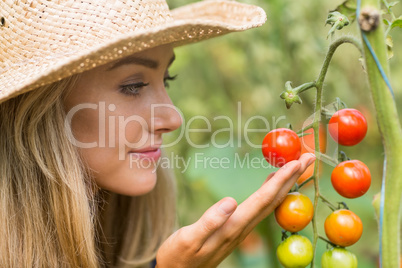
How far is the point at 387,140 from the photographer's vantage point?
20.0 inches

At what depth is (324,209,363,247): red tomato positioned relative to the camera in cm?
68

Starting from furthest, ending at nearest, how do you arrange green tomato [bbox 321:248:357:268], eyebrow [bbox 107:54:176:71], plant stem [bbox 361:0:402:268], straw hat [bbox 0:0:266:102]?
eyebrow [bbox 107:54:176:71], straw hat [bbox 0:0:266:102], green tomato [bbox 321:248:357:268], plant stem [bbox 361:0:402:268]

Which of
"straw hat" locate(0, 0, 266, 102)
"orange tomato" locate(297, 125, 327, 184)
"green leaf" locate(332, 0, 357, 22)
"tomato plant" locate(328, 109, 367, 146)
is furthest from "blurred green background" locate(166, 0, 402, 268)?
"straw hat" locate(0, 0, 266, 102)

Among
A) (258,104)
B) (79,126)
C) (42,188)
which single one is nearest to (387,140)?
(79,126)

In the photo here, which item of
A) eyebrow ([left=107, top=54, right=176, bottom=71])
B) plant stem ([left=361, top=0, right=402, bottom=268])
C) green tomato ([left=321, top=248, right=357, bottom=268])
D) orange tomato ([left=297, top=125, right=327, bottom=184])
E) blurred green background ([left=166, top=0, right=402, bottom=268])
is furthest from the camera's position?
blurred green background ([left=166, top=0, right=402, bottom=268])

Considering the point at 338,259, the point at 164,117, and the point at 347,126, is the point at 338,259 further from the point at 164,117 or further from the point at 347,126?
the point at 164,117

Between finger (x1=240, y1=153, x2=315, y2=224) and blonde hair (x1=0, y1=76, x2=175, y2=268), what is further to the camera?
blonde hair (x1=0, y1=76, x2=175, y2=268)

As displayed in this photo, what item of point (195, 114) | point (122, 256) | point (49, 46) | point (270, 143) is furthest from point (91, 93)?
point (195, 114)

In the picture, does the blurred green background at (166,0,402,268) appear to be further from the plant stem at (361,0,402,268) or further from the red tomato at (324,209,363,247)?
the plant stem at (361,0,402,268)

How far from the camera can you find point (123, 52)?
→ 2.63 ft

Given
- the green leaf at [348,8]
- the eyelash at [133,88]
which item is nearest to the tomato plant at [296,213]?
the green leaf at [348,8]

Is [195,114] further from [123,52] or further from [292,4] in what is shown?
[123,52]

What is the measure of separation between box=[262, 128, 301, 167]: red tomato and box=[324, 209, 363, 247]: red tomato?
0.12m

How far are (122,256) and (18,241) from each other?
437mm
